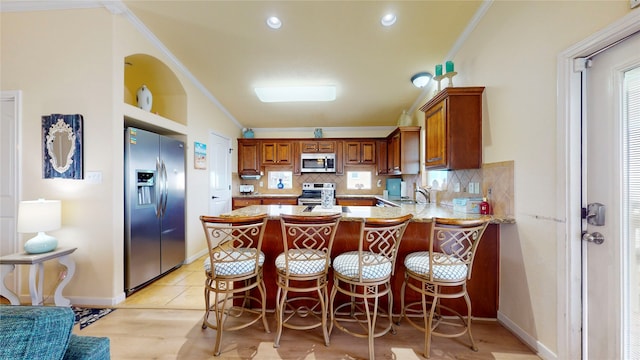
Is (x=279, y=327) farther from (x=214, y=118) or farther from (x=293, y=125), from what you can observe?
(x=293, y=125)

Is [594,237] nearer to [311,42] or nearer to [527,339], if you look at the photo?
[527,339]

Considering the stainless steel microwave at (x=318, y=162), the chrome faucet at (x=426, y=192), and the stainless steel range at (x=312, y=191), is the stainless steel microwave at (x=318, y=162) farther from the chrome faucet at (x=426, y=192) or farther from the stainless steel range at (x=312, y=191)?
the chrome faucet at (x=426, y=192)

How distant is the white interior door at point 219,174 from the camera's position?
409 cm

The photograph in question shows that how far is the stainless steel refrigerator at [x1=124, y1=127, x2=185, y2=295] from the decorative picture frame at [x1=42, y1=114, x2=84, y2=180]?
363mm

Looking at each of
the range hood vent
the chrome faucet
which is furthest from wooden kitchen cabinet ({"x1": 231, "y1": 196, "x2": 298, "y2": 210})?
the chrome faucet

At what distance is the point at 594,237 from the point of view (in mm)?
1353

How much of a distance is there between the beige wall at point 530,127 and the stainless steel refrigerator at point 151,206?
3.55 m

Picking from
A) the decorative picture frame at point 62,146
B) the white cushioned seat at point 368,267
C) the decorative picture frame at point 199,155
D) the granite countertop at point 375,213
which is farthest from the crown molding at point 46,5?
the white cushioned seat at point 368,267

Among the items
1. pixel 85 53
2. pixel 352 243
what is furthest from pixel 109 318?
pixel 85 53

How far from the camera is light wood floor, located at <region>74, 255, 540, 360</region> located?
1.65 m

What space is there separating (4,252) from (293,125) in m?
4.34

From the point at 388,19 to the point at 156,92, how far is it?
327 centimetres

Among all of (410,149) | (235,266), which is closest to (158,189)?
(235,266)

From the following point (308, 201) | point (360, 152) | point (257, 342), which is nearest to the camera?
point (257, 342)
